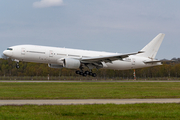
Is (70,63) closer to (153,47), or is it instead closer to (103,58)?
(103,58)

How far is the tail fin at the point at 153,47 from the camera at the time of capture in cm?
5281

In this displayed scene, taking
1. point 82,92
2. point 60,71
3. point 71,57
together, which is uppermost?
point 71,57

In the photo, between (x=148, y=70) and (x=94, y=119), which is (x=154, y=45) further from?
(x=148, y=70)

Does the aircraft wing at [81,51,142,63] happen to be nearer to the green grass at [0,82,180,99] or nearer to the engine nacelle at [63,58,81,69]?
the engine nacelle at [63,58,81,69]

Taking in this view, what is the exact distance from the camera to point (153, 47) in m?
53.2

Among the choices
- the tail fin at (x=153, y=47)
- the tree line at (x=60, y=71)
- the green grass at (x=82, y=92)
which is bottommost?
the green grass at (x=82, y=92)

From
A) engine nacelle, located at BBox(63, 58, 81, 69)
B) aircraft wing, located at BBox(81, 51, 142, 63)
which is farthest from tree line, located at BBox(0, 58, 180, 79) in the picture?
engine nacelle, located at BBox(63, 58, 81, 69)

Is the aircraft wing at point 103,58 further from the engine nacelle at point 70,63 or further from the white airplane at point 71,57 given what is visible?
the engine nacelle at point 70,63

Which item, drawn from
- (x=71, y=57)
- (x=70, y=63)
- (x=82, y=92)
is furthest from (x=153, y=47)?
(x=82, y=92)

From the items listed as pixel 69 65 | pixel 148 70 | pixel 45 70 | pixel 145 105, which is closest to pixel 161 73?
pixel 148 70

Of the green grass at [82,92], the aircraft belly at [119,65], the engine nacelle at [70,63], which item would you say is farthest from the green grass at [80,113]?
the aircraft belly at [119,65]

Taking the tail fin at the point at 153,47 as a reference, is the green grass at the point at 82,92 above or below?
below

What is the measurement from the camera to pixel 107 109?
1373 centimetres

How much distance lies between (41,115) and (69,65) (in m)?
31.3
